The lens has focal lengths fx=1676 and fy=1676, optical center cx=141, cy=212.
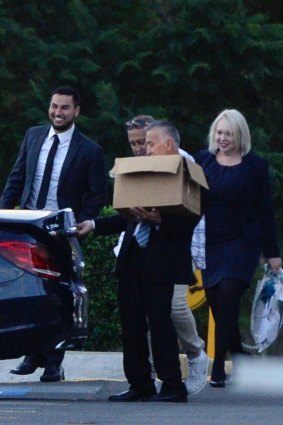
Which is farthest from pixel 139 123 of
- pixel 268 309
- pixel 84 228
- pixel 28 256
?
pixel 28 256

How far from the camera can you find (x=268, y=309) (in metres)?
10.5

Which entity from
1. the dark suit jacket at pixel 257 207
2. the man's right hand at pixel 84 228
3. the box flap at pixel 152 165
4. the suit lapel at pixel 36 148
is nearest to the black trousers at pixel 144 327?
the man's right hand at pixel 84 228

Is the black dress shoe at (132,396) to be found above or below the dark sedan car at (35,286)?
below

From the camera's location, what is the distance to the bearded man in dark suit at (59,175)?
1034 centimetres

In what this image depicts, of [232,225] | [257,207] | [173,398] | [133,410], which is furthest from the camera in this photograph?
[257,207]

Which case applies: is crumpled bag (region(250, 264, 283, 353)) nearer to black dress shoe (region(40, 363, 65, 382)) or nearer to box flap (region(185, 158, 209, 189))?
black dress shoe (region(40, 363, 65, 382))

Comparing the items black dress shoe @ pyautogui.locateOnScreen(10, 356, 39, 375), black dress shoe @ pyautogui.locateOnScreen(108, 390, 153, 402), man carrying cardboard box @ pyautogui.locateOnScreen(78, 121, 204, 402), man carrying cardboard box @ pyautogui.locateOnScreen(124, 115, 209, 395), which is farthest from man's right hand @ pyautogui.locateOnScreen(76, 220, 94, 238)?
black dress shoe @ pyautogui.locateOnScreen(10, 356, 39, 375)

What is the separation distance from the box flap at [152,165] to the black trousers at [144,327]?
1.53 ft

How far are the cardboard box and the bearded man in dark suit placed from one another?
1.41 meters

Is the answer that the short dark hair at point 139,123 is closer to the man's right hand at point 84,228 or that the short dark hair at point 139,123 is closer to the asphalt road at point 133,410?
the man's right hand at point 84,228

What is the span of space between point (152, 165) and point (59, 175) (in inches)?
64.0

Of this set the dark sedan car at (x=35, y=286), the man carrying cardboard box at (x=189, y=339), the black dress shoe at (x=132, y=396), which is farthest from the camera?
the man carrying cardboard box at (x=189, y=339)

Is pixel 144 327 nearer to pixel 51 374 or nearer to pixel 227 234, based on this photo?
pixel 227 234

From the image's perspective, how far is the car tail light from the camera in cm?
873
